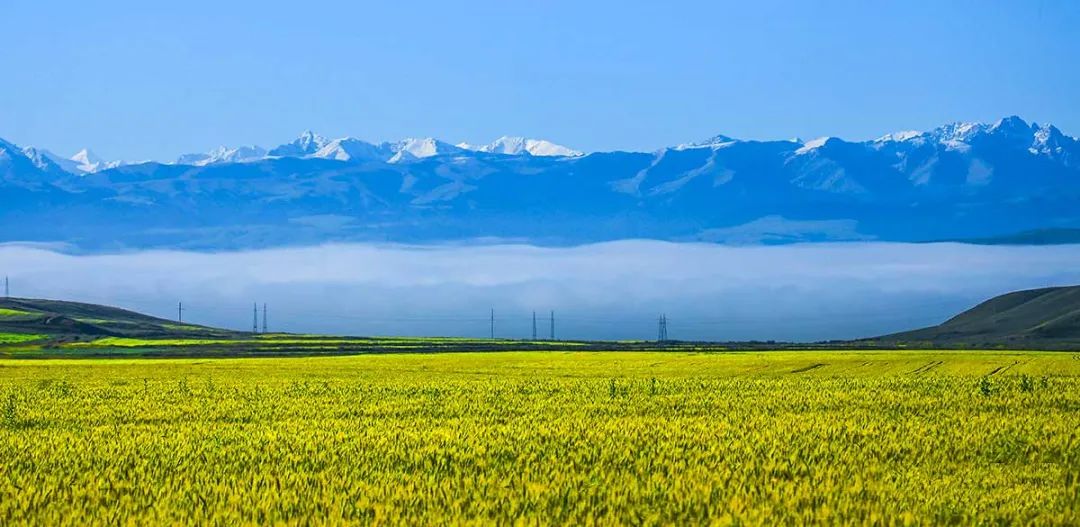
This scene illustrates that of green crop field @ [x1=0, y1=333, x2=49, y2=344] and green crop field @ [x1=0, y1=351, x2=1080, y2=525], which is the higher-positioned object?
green crop field @ [x1=0, y1=333, x2=49, y2=344]

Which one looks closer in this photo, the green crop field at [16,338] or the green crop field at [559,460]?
the green crop field at [559,460]

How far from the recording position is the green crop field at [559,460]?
543 inches

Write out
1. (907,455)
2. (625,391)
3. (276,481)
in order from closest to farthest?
1. (276,481)
2. (907,455)
3. (625,391)

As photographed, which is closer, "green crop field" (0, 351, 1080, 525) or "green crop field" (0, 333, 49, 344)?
"green crop field" (0, 351, 1080, 525)

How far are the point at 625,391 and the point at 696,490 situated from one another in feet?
63.0

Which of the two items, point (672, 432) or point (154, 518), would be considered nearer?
point (154, 518)

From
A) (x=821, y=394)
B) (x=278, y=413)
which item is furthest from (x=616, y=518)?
(x=821, y=394)

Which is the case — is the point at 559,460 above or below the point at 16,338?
below

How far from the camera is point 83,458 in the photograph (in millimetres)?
18453

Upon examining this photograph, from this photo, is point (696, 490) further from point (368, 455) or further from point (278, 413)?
point (278, 413)

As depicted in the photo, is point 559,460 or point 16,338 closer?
point 559,460

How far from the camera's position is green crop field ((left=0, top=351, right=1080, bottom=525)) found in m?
13.8

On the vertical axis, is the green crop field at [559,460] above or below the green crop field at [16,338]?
below

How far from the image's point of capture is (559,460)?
696 inches
